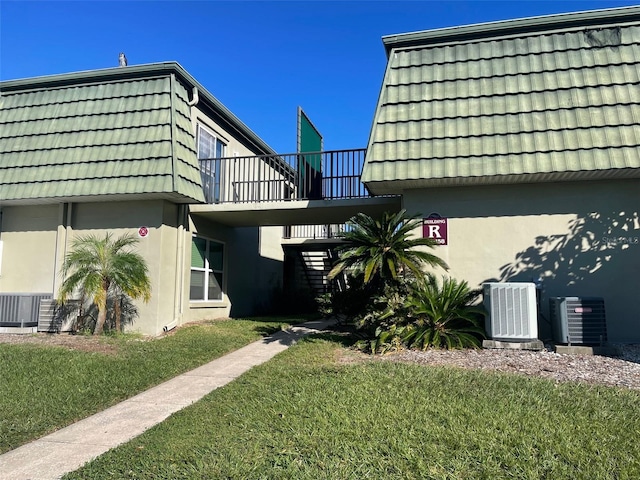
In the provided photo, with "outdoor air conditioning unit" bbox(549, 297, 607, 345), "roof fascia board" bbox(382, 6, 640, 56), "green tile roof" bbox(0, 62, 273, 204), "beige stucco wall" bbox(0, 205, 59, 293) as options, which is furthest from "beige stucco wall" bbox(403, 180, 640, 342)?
"beige stucco wall" bbox(0, 205, 59, 293)

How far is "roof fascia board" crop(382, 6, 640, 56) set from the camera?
8.34 m

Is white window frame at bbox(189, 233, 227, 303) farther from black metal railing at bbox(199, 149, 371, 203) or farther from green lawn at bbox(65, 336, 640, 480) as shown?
green lawn at bbox(65, 336, 640, 480)

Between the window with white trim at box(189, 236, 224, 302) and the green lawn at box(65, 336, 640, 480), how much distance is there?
6477mm

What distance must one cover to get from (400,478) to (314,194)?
28.0ft

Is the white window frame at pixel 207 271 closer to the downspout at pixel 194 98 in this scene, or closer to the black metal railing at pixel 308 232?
the downspout at pixel 194 98

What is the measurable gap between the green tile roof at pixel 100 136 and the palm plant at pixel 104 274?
1188 millimetres

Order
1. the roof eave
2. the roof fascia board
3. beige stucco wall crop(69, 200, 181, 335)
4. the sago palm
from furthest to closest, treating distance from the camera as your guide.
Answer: beige stucco wall crop(69, 200, 181, 335) → the roof fascia board → the roof eave → the sago palm

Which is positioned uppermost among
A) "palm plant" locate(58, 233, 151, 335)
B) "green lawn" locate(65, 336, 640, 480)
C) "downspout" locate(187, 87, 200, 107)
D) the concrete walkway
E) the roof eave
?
"downspout" locate(187, 87, 200, 107)

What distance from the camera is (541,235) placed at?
8016mm

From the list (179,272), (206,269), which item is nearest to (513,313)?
(179,272)

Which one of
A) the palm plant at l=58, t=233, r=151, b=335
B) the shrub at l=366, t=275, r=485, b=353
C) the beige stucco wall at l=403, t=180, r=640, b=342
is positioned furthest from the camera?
the palm plant at l=58, t=233, r=151, b=335

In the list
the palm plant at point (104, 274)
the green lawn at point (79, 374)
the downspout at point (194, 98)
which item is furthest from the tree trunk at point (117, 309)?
the downspout at point (194, 98)

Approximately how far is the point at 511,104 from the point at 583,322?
3.91 m

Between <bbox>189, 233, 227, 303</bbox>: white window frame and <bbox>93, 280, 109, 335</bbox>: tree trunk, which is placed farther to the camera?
<bbox>189, 233, 227, 303</bbox>: white window frame
